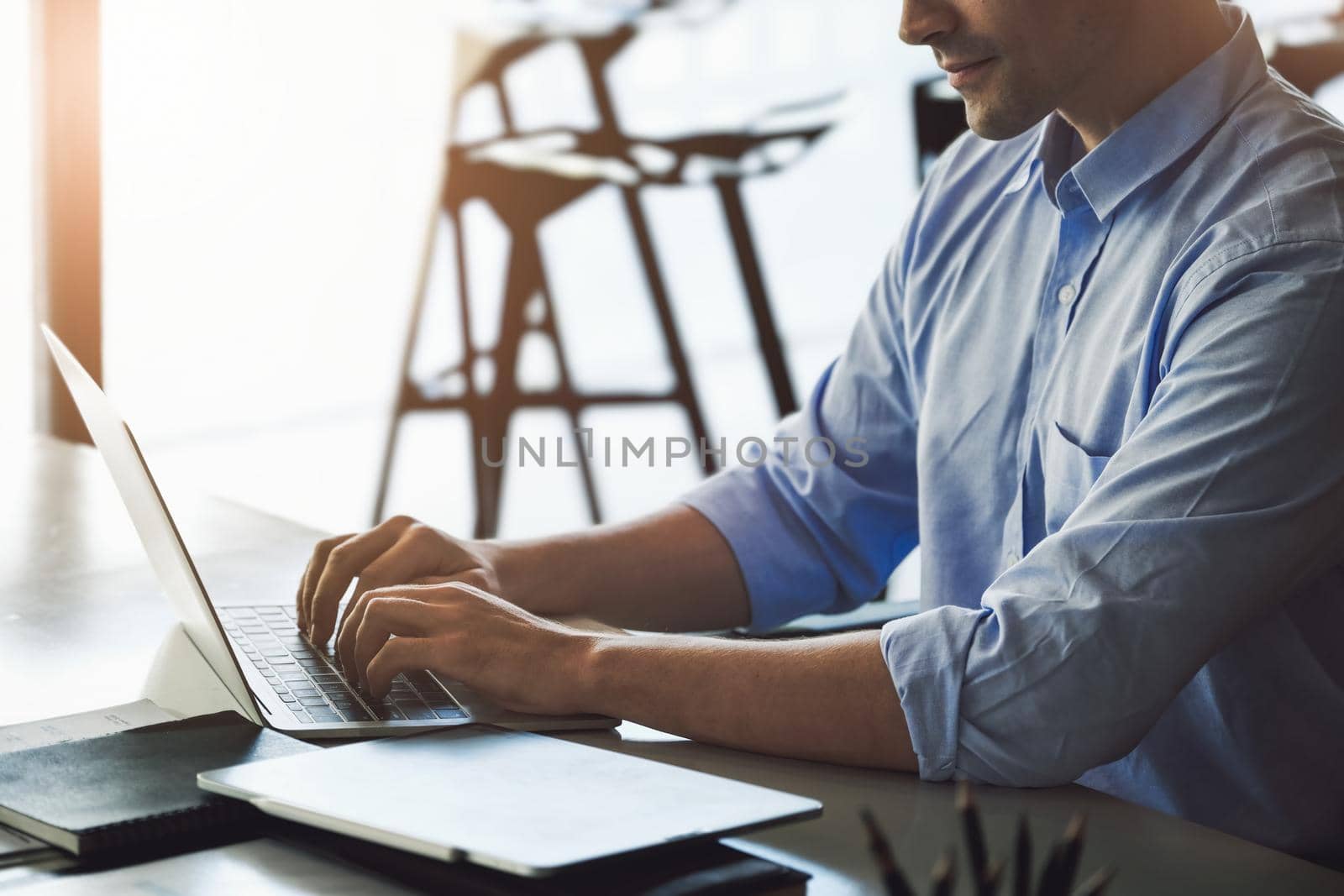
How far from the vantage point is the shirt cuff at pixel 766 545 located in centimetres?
131

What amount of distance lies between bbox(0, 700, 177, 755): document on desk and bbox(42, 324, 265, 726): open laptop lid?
0.16 ft

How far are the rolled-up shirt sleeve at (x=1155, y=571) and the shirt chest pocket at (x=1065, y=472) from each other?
0.16m

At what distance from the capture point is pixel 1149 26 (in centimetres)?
109

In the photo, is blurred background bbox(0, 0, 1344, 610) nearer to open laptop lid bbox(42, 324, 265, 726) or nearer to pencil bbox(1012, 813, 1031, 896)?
open laptop lid bbox(42, 324, 265, 726)

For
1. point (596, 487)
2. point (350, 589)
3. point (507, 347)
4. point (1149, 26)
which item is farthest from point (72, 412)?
point (1149, 26)

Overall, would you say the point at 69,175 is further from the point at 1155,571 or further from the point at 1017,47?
the point at 1155,571

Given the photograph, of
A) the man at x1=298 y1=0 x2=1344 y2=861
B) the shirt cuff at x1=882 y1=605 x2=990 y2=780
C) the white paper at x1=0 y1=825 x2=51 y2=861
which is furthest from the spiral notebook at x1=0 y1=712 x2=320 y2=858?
the shirt cuff at x1=882 y1=605 x2=990 y2=780

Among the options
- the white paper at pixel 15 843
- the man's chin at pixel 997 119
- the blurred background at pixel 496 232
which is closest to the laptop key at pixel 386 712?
the white paper at pixel 15 843

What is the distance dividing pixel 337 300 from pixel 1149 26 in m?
2.89

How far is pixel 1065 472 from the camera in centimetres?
107

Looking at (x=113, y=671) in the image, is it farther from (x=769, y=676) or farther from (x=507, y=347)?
(x=507, y=347)

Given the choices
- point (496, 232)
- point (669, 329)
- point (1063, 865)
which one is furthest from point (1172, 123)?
point (496, 232)

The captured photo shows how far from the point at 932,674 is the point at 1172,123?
46 cm

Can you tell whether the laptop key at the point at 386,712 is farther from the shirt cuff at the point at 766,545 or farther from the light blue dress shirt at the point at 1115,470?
the shirt cuff at the point at 766,545
